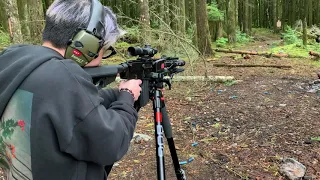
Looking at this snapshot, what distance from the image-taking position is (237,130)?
5.29 metres

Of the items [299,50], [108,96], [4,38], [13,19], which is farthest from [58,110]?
[299,50]

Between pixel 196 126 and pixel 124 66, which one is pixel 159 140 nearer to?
pixel 124 66

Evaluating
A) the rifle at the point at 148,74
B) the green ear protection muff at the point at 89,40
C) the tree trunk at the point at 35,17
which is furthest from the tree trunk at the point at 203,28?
the green ear protection muff at the point at 89,40

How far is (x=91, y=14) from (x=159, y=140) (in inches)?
55.7

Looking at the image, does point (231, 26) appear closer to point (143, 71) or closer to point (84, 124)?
point (143, 71)

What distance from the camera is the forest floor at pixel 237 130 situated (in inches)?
165

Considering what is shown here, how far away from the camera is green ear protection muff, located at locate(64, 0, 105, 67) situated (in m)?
1.59

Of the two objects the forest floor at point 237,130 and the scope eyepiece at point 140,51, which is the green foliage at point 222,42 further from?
the scope eyepiece at point 140,51

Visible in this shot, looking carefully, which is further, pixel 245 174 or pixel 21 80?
pixel 245 174

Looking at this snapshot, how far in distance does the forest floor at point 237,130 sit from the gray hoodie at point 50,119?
8.84ft

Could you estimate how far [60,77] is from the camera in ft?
4.77

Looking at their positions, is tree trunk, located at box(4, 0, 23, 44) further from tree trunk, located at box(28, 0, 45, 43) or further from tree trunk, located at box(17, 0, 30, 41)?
tree trunk, located at box(17, 0, 30, 41)

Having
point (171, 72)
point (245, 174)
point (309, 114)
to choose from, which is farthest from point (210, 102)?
point (171, 72)

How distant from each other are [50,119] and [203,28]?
11763 millimetres
